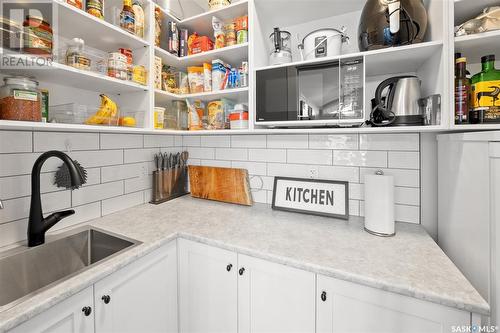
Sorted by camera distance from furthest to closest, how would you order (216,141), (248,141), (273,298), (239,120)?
(216,141)
(248,141)
(239,120)
(273,298)

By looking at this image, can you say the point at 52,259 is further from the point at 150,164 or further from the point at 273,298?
the point at 273,298

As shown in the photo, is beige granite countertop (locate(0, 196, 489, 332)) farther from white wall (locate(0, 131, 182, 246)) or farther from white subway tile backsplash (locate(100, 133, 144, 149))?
white subway tile backsplash (locate(100, 133, 144, 149))

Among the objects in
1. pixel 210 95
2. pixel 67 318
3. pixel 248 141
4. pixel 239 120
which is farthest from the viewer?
pixel 248 141

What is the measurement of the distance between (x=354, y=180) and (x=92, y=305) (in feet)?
4.65

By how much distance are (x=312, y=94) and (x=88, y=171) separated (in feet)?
4.35

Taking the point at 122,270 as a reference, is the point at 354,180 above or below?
above

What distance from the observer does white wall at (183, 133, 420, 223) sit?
128 cm

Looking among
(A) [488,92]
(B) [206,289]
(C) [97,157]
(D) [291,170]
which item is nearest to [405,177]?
(A) [488,92]

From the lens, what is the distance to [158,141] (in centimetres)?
176

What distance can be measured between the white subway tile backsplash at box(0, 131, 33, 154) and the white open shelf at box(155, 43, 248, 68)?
2.68ft

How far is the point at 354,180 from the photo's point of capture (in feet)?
4.58

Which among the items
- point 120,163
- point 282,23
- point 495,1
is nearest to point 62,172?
point 120,163

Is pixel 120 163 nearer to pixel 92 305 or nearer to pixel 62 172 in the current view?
pixel 62 172

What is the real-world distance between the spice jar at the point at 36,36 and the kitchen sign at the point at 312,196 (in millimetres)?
1342
